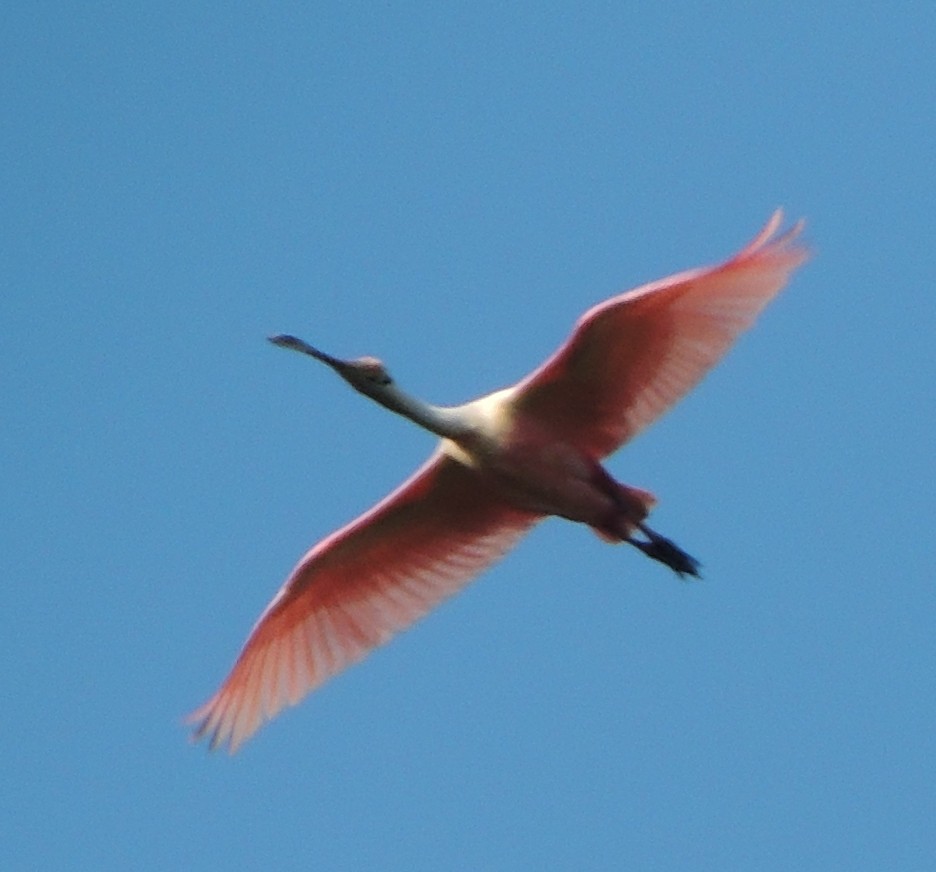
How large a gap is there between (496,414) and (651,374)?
31.3 inches

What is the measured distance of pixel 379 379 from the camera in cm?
1434

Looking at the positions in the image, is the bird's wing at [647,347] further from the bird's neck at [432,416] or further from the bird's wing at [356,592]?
the bird's wing at [356,592]

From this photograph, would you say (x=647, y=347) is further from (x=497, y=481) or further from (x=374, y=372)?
(x=374, y=372)

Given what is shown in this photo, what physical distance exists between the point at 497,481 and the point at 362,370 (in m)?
0.90

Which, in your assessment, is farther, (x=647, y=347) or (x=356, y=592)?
(x=356, y=592)

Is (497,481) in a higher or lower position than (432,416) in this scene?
lower

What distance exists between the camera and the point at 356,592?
602 inches

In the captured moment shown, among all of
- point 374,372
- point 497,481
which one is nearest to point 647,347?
point 497,481

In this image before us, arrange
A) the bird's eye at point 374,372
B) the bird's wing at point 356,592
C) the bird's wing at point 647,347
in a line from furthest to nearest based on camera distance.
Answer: the bird's wing at point 356,592
the bird's eye at point 374,372
the bird's wing at point 647,347

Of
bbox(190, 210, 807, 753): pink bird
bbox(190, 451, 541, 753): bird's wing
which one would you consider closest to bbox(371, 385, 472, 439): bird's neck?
bbox(190, 210, 807, 753): pink bird

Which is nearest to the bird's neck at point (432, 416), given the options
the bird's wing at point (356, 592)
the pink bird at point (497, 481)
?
the pink bird at point (497, 481)

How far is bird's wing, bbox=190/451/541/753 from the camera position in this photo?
15062 mm

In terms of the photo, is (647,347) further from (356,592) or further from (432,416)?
(356,592)

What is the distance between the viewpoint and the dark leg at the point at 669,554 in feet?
47.3
